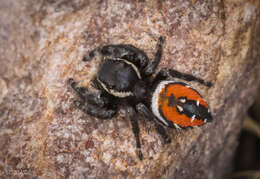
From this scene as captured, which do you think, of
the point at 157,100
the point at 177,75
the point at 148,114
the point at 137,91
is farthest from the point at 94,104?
the point at 177,75

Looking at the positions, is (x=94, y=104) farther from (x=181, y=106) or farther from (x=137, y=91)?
(x=181, y=106)

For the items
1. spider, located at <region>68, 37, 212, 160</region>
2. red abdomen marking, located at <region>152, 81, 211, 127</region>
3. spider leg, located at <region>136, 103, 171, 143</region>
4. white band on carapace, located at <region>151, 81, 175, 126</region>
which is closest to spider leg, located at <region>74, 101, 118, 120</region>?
spider, located at <region>68, 37, 212, 160</region>

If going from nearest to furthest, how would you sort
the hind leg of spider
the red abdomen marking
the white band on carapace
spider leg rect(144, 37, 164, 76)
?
the red abdomen marking, the white band on carapace, the hind leg of spider, spider leg rect(144, 37, 164, 76)

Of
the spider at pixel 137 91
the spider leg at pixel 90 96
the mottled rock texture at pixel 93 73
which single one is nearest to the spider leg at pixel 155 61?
the spider at pixel 137 91

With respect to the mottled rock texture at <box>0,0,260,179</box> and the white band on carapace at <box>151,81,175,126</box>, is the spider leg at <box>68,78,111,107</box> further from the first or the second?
the white band on carapace at <box>151,81,175,126</box>

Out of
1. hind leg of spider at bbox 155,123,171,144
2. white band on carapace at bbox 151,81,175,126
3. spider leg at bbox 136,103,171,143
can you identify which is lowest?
hind leg of spider at bbox 155,123,171,144

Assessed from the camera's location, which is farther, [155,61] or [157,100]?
[155,61]
